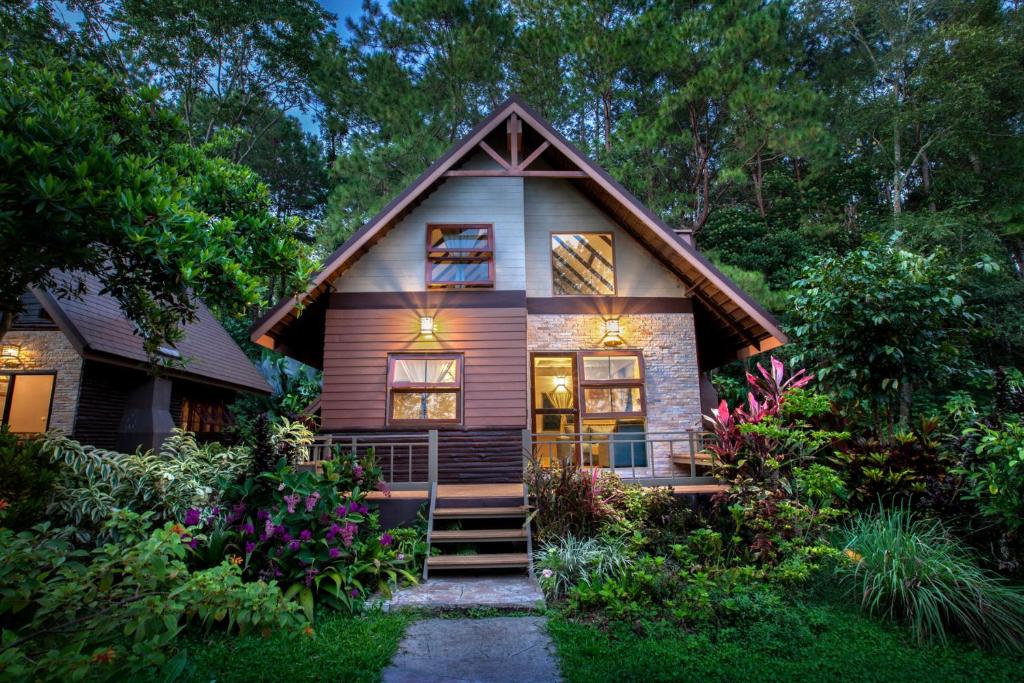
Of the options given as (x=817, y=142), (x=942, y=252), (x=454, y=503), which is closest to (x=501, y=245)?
(x=454, y=503)

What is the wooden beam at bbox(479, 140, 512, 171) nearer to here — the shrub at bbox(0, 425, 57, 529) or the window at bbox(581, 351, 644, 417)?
the window at bbox(581, 351, 644, 417)

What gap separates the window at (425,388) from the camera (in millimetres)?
8453

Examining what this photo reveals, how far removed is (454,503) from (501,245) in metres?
4.29

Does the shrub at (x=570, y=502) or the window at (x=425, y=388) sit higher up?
the window at (x=425, y=388)

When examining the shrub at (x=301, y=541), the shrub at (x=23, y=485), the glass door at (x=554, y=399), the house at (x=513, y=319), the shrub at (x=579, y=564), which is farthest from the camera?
the glass door at (x=554, y=399)

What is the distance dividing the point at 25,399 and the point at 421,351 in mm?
6975

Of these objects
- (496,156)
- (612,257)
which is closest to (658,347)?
(612,257)

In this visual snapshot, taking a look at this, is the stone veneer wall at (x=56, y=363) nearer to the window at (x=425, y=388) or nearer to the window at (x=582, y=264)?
the window at (x=425, y=388)

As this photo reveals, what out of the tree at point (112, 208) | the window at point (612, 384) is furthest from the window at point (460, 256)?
the tree at point (112, 208)

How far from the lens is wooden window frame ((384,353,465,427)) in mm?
8383

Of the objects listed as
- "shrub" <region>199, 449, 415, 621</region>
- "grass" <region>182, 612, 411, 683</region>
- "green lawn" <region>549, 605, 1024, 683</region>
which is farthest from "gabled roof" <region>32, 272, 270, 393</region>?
"green lawn" <region>549, 605, 1024, 683</region>

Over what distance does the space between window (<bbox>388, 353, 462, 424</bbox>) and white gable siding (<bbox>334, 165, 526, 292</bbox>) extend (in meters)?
1.24

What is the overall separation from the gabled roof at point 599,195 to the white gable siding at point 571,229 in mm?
243

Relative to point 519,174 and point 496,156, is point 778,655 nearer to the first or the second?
point 519,174
